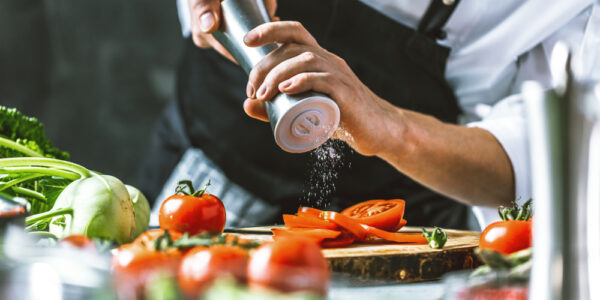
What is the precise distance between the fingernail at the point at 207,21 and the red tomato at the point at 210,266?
56 centimetres

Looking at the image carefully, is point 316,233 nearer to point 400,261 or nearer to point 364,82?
point 400,261

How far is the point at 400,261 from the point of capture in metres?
0.81

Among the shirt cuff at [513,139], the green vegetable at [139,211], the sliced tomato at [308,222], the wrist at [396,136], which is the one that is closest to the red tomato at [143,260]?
the green vegetable at [139,211]

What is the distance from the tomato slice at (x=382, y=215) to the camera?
990 millimetres

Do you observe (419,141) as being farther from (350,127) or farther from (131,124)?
(131,124)

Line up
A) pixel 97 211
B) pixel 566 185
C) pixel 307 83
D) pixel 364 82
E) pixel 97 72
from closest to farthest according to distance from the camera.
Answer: pixel 566 185, pixel 97 211, pixel 307 83, pixel 364 82, pixel 97 72

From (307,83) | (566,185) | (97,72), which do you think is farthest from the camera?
(97,72)

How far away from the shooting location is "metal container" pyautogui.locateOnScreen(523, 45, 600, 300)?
0.36m

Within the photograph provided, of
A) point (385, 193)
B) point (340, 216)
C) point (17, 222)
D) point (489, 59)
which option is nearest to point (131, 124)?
point (385, 193)

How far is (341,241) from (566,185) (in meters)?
0.55

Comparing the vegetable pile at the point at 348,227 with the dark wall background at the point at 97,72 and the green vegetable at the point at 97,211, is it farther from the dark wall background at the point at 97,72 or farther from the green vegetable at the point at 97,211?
the dark wall background at the point at 97,72

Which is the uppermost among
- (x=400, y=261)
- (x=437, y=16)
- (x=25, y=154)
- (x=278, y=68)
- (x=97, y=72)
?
(x=97, y=72)

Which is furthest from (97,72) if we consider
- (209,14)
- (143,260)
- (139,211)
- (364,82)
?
(143,260)

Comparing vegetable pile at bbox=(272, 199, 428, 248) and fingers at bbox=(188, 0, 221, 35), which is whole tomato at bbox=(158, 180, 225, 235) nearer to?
vegetable pile at bbox=(272, 199, 428, 248)
